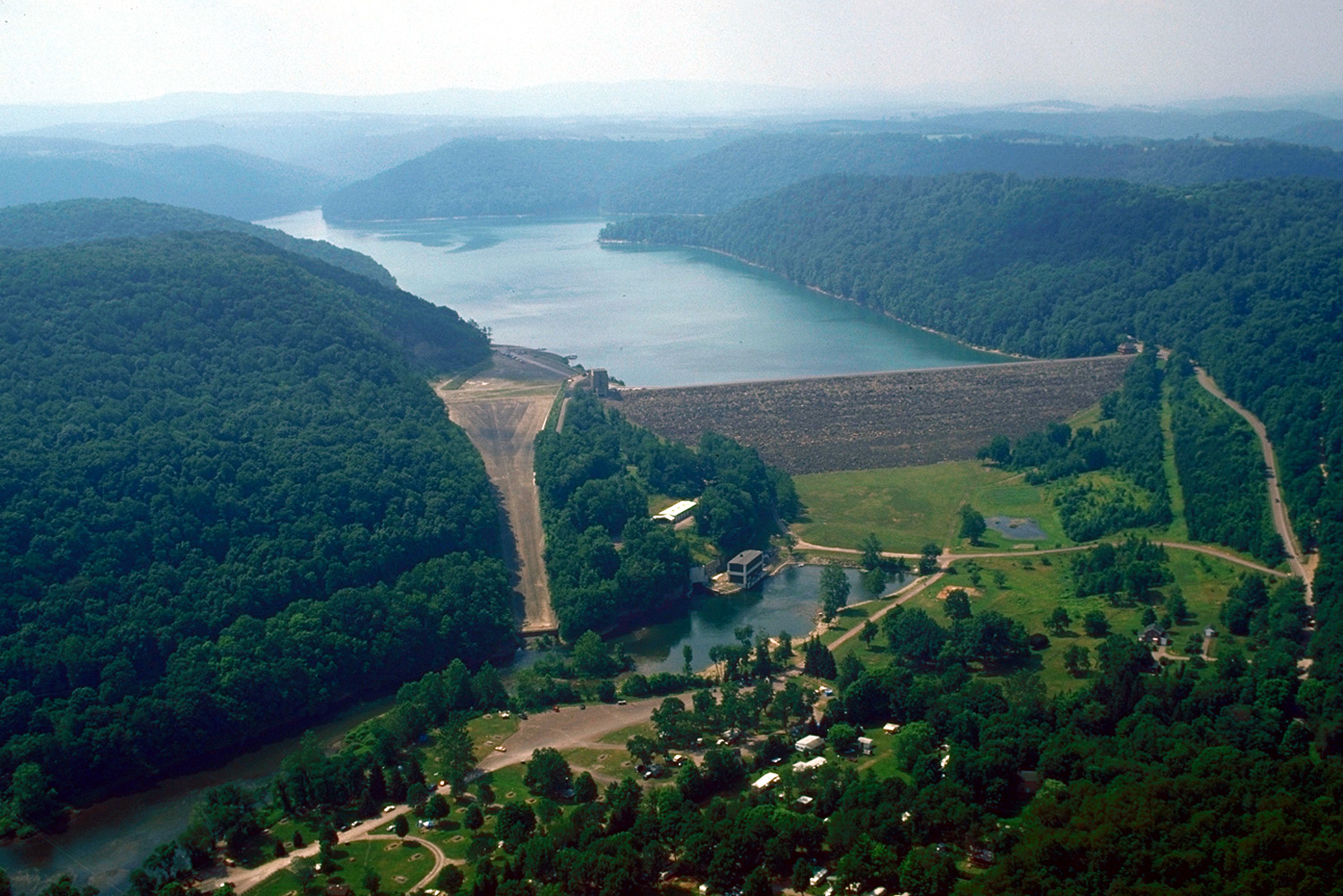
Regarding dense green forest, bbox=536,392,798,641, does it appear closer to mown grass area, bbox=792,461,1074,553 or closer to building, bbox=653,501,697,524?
building, bbox=653,501,697,524

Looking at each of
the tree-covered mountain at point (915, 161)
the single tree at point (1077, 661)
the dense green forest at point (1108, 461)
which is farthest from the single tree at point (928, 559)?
the tree-covered mountain at point (915, 161)

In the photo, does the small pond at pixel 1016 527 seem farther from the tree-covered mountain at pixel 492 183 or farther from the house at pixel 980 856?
the tree-covered mountain at pixel 492 183

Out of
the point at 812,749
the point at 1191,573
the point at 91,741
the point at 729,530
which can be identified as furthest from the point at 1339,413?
the point at 91,741

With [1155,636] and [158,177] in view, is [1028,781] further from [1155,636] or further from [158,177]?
[158,177]

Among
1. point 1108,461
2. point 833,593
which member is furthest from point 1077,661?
point 1108,461

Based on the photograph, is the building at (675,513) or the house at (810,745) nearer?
the house at (810,745)

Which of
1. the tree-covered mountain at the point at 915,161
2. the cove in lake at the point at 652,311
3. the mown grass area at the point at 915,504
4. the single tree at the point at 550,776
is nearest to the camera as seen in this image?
the single tree at the point at 550,776
